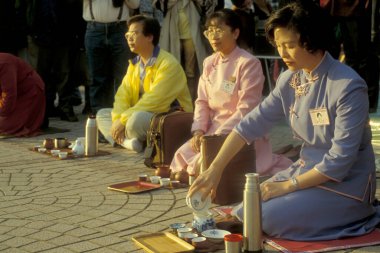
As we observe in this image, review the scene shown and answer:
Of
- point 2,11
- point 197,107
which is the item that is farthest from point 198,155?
point 2,11

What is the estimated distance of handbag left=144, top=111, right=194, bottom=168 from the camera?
5.84m

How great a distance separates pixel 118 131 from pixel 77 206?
6.75 ft

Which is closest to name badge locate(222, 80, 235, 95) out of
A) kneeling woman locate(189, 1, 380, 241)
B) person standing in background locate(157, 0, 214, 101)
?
kneeling woman locate(189, 1, 380, 241)

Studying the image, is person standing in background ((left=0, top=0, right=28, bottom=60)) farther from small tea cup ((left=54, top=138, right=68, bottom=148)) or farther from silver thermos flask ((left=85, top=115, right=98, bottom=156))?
silver thermos flask ((left=85, top=115, right=98, bottom=156))

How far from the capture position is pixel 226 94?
5.36m

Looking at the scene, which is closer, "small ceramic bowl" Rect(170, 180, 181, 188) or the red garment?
"small ceramic bowl" Rect(170, 180, 181, 188)

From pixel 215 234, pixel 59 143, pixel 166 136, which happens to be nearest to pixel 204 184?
pixel 215 234

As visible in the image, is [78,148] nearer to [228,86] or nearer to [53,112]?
[228,86]

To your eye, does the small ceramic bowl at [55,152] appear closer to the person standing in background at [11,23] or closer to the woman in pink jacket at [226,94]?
the woman in pink jacket at [226,94]

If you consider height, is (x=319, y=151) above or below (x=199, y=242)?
above

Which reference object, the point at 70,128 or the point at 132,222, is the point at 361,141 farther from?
the point at 70,128

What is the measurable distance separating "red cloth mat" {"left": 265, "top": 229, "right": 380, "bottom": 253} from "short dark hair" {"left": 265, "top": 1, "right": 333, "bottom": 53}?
0.97 meters

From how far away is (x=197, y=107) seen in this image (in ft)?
Answer: 18.3

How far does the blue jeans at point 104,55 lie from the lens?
7805 mm
